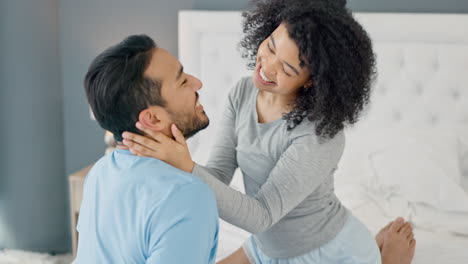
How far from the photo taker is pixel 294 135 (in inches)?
57.7

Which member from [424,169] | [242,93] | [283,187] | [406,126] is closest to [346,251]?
[283,187]

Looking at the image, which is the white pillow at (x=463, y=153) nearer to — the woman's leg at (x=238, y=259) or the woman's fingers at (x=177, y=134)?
the woman's leg at (x=238, y=259)

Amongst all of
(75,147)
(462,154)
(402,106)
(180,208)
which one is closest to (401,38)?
(402,106)

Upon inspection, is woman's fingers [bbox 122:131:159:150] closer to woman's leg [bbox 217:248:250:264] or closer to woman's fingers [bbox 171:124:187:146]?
woman's fingers [bbox 171:124:187:146]

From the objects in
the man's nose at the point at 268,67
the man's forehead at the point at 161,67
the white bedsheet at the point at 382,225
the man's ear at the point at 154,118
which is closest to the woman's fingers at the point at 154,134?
the man's ear at the point at 154,118

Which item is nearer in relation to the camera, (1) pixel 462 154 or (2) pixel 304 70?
(2) pixel 304 70

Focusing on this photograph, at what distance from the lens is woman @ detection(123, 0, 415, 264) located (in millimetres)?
1344

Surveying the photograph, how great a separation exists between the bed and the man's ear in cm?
92

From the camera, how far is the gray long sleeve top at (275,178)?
1.37 meters

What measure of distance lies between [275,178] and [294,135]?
0.14 meters

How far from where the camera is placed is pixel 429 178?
2.32 metres

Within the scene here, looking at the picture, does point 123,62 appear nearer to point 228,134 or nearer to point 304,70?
point 304,70

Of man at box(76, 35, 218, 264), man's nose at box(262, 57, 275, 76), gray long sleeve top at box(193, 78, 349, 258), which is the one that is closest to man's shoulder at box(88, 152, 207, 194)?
man at box(76, 35, 218, 264)

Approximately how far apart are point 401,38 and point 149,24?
4.76 ft
